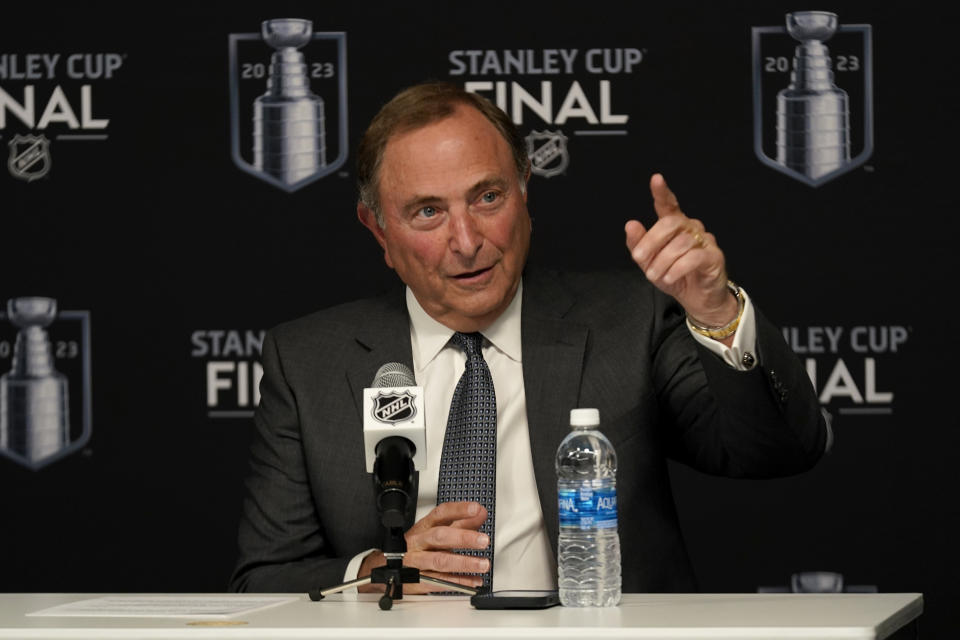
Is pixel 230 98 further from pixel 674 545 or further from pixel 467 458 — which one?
pixel 674 545

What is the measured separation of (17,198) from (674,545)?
231 centimetres

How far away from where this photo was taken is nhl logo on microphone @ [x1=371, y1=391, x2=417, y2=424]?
2342 millimetres

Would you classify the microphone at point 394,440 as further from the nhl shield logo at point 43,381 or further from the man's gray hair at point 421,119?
the nhl shield logo at point 43,381

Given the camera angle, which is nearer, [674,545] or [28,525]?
[674,545]

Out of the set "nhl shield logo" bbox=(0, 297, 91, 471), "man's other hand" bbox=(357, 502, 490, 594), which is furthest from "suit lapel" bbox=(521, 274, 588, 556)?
"nhl shield logo" bbox=(0, 297, 91, 471)

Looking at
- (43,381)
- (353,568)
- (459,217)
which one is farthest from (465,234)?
(43,381)

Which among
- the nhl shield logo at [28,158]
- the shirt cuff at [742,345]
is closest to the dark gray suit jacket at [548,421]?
the shirt cuff at [742,345]

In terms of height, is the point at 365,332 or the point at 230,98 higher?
the point at 230,98

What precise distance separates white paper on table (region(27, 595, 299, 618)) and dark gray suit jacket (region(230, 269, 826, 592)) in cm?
34

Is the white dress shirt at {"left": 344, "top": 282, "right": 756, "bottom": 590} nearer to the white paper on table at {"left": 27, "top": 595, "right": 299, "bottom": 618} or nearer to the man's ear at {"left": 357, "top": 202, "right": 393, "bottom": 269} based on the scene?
the man's ear at {"left": 357, "top": 202, "right": 393, "bottom": 269}

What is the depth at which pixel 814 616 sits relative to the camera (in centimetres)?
209

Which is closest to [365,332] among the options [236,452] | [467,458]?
[467,458]

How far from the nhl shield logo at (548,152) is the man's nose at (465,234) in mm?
1073

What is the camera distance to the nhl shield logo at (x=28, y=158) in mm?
4297
